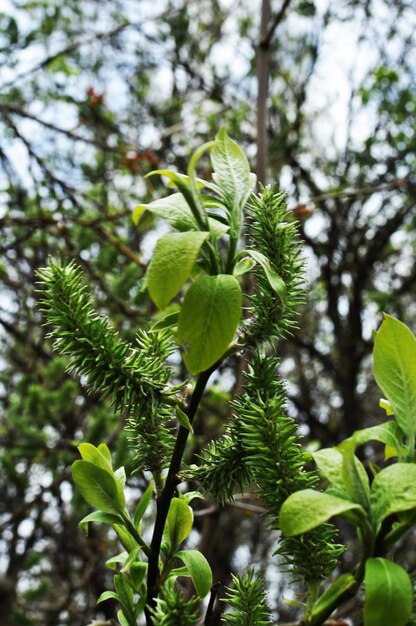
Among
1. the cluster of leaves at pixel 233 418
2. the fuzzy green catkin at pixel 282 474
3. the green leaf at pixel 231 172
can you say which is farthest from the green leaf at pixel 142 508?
the green leaf at pixel 231 172

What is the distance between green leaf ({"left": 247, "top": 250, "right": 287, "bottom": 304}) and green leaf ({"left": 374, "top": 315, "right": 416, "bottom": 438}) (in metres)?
0.06

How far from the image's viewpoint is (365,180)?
3.60 meters

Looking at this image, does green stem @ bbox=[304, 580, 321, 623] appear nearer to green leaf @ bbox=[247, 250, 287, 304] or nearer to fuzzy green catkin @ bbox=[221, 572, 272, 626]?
fuzzy green catkin @ bbox=[221, 572, 272, 626]

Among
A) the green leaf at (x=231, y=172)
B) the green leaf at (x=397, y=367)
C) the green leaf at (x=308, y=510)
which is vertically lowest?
the green leaf at (x=308, y=510)

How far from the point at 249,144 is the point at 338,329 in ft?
4.47

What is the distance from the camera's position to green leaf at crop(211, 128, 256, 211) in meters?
0.44

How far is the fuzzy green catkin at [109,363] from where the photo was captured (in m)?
0.41

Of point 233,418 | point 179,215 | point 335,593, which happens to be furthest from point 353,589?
point 179,215

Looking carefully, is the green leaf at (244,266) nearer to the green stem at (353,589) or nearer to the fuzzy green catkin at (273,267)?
the fuzzy green catkin at (273,267)

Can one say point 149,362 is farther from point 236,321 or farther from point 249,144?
point 249,144

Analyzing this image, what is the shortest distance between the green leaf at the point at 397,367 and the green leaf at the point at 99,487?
193mm

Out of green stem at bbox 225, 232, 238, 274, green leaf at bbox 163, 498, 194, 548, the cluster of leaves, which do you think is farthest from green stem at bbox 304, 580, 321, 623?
green stem at bbox 225, 232, 238, 274

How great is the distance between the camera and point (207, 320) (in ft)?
1.21

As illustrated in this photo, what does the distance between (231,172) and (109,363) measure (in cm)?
16
